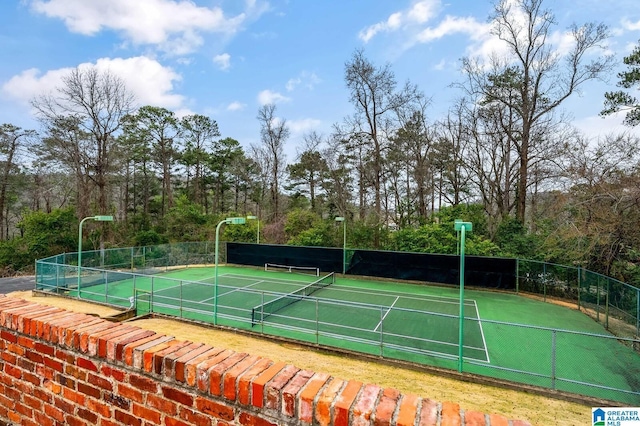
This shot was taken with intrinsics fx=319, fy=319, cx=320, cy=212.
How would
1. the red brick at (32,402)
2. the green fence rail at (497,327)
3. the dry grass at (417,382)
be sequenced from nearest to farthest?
the red brick at (32,402)
the dry grass at (417,382)
the green fence rail at (497,327)

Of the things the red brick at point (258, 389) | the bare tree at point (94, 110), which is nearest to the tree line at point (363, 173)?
the bare tree at point (94, 110)

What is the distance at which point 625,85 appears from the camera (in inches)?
565

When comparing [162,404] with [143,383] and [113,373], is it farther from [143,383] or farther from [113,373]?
[113,373]

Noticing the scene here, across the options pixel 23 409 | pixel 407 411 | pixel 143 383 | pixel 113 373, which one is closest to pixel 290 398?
pixel 407 411

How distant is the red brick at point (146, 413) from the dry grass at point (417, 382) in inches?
260

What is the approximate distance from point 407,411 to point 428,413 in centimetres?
10

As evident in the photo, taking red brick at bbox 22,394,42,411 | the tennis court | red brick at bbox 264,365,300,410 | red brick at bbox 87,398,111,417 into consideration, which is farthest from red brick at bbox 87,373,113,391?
the tennis court

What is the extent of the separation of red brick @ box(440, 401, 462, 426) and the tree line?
15.5m

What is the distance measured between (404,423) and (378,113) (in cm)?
2879

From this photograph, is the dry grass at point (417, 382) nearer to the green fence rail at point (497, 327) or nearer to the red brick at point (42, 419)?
the green fence rail at point (497, 327)

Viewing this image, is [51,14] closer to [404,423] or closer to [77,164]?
[77,164]

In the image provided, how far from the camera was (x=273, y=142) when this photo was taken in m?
33.1

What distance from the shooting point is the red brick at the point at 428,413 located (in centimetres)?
131

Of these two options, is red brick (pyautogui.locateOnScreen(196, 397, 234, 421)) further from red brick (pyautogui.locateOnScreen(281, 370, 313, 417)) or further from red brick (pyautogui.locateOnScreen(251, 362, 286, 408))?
red brick (pyautogui.locateOnScreen(281, 370, 313, 417))
